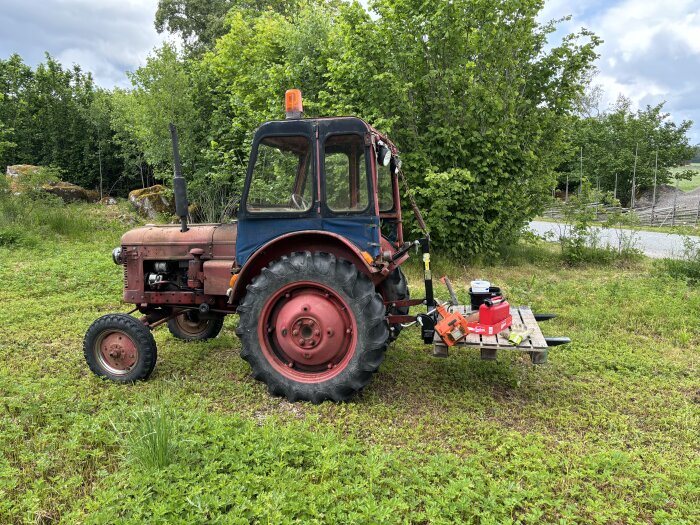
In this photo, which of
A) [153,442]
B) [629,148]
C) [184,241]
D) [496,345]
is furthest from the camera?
[629,148]

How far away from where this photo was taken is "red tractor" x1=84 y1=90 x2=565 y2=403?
3.61 m

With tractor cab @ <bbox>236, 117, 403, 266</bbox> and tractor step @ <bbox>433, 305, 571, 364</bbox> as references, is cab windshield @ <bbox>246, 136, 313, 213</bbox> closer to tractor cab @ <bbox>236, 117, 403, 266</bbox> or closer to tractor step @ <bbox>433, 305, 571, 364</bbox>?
tractor cab @ <bbox>236, 117, 403, 266</bbox>

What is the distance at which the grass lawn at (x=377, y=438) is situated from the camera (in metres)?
2.44

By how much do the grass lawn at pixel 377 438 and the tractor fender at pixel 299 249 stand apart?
93cm

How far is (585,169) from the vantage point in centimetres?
2803

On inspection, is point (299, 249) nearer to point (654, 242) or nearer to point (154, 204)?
point (154, 204)

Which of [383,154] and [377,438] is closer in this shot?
[377,438]

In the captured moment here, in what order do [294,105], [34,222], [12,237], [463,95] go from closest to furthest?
[294,105] < [463,95] < [12,237] < [34,222]

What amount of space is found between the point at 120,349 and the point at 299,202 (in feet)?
6.60

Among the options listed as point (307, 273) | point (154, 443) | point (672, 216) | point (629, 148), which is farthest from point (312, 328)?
point (629, 148)

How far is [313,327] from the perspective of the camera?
367cm

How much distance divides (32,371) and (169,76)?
11936 millimetres

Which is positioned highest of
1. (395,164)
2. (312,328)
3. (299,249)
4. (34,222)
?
(395,164)

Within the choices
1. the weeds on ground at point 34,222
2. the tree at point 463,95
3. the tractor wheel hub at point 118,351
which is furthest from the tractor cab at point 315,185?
the weeds on ground at point 34,222
